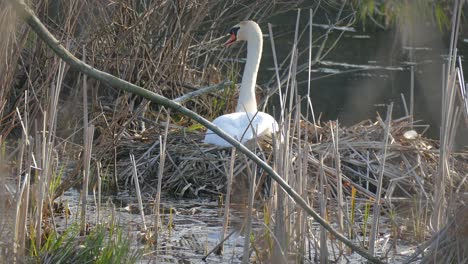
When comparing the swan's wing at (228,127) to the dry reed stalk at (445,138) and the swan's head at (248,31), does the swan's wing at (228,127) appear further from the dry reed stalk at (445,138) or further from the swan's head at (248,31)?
the dry reed stalk at (445,138)

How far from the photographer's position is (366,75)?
485 inches

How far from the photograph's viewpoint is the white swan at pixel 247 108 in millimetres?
6664

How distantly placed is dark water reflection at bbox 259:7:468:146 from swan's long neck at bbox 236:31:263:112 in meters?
0.94

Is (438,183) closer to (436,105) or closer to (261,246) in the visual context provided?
(261,246)

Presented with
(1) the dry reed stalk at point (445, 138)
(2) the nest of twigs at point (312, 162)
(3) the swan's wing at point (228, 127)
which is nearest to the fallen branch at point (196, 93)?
(3) the swan's wing at point (228, 127)

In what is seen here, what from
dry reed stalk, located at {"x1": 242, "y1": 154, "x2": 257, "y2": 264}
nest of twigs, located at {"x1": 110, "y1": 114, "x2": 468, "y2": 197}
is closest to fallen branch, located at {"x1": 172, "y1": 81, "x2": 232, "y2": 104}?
dry reed stalk, located at {"x1": 242, "y1": 154, "x2": 257, "y2": 264}

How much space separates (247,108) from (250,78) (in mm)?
364

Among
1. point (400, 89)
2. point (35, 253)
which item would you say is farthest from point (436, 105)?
point (35, 253)

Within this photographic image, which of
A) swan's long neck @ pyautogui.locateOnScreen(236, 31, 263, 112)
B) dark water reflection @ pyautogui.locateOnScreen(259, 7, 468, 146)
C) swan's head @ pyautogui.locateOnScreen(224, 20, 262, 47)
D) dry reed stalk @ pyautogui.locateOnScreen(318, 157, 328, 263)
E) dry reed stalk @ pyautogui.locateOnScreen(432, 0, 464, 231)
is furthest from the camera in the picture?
dark water reflection @ pyautogui.locateOnScreen(259, 7, 468, 146)

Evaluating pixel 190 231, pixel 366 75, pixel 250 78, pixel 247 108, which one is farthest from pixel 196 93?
pixel 366 75

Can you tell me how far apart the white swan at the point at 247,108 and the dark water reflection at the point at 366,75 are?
3.32 feet

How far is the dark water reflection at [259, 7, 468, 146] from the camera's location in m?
10.7

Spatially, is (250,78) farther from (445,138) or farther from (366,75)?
(366,75)

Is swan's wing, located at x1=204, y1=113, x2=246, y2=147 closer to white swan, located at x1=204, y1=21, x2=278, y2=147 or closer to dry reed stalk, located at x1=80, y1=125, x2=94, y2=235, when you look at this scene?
white swan, located at x1=204, y1=21, x2=278, y2=147
